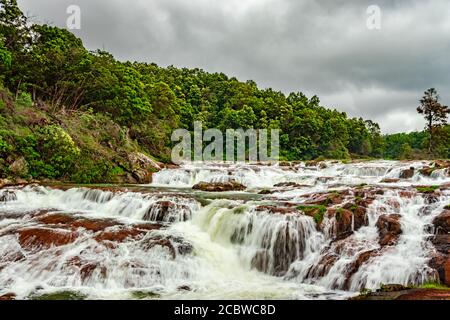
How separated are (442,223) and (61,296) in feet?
28.8

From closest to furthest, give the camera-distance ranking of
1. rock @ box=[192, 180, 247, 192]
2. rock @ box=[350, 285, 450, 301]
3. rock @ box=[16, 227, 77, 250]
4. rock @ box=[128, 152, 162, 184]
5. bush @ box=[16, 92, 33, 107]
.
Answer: rock @ box=[350, 285, 450, 301], rock @ box=[16, 227, 77, 250], rock @ box=[192, 180, 247, 192], bush @ box=[16, 92, 33, 107], rock @ box=[128, 152, 162, 184]

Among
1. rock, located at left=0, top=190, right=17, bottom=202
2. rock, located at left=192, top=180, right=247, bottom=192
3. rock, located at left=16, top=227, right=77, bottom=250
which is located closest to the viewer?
rock, located at left=16, top=227, right=77, bottom=250

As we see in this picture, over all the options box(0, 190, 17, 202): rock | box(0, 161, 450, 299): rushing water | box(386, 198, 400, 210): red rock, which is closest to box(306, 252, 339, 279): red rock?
box(0, 161, 450, 299): rushing water

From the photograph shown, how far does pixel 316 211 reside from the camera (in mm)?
9391

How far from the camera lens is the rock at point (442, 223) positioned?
333 inches

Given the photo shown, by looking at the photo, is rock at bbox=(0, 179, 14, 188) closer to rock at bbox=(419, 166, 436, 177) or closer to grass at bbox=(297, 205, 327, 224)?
grass at bbox=(297, 205, 327, 224)

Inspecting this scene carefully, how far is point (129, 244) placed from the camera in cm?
857

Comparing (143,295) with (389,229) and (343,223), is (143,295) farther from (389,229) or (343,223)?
(389,229)

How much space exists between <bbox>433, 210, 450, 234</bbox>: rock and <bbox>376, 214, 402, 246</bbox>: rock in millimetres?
864

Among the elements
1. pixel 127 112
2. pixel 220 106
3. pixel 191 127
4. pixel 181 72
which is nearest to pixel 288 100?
pixel 220 106

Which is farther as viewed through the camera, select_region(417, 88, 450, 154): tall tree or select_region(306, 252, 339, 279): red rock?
select_region(417, 88, 450, 154): tall tree

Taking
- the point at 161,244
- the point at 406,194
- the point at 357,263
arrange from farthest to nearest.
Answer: the point at 406,194, the point at 161,244, the point at 357,263

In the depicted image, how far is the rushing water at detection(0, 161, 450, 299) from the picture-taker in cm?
712

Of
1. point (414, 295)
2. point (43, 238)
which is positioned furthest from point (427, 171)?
point (43, 238)
